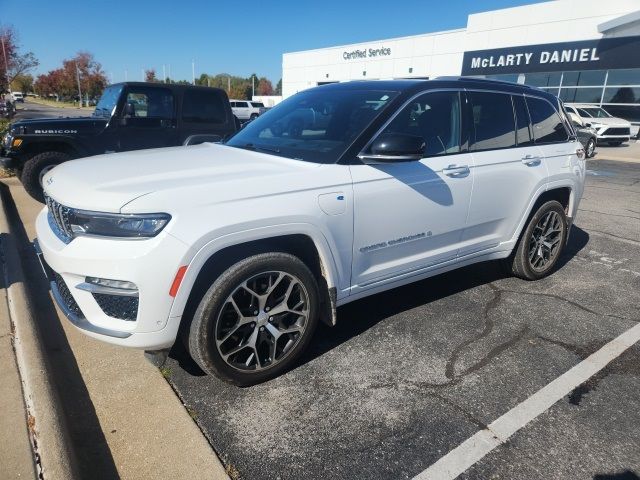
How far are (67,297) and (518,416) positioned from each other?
2.60 metres

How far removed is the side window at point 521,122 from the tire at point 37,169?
253 inches

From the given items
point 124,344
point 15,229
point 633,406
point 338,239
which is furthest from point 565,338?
point 15,229

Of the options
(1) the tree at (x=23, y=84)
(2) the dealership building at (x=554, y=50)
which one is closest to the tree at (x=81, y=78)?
(1) the tree at (x=23, y=84)

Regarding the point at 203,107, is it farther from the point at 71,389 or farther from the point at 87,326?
the point at 87,326

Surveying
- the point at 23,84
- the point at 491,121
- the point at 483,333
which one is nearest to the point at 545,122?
the point at 491,121

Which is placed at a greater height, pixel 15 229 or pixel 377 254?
pixel 377 254

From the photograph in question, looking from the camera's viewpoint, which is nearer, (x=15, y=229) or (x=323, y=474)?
(x=323, y=474)

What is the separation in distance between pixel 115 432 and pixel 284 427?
882 millimetres

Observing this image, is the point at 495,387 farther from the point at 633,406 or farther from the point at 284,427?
the point at 284,427

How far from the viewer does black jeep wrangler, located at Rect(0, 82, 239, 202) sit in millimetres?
6734

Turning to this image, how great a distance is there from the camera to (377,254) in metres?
3.03

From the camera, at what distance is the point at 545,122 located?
4250 millimetres

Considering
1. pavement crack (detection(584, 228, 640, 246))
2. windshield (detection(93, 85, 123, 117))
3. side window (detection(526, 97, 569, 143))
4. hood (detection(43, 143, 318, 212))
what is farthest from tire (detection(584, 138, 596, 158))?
hood (detection(43, 143, 318, 212))

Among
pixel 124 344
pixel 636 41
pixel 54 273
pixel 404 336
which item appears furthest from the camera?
pixel 636 41
